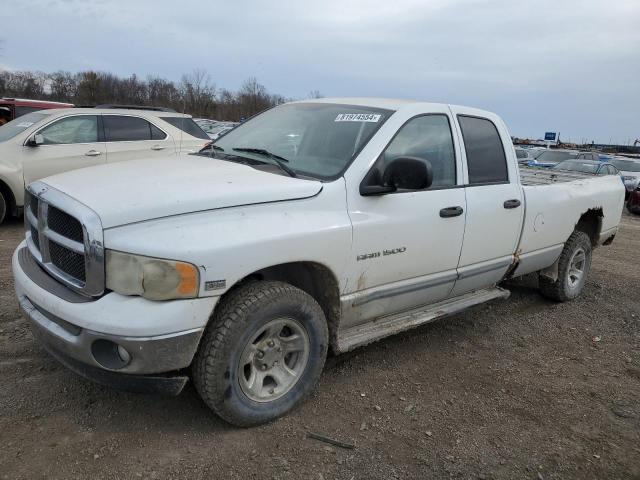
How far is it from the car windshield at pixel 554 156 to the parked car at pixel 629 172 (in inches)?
64.1

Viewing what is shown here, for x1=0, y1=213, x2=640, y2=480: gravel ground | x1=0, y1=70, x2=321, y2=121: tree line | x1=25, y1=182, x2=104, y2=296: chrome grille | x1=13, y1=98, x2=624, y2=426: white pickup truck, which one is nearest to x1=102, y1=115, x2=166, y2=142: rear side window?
x1=0, y1=213, x2=640, y2=480: gravel ground

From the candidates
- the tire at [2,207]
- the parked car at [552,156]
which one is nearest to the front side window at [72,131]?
the tire at [2,207]

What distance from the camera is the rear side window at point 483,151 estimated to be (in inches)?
165

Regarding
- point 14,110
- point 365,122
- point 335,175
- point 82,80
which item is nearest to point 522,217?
point 365,122

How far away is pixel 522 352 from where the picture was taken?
4441 mm

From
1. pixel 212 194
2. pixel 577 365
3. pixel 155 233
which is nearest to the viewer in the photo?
pixel 155 233

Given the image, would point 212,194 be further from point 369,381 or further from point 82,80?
point 82,80

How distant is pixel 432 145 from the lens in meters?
3.97

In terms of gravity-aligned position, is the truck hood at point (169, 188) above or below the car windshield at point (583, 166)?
above

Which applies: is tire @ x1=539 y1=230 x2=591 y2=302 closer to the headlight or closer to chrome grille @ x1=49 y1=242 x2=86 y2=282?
the headlight

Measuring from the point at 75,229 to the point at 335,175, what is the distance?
1.51m

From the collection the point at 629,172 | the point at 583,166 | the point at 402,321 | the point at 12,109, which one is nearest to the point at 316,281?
the point at 402,321

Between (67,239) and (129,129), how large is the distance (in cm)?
656

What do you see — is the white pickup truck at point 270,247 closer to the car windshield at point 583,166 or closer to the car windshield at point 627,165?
the car windshield at point 583,166
